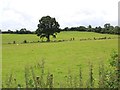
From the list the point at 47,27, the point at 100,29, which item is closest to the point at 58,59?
the point at 47,27

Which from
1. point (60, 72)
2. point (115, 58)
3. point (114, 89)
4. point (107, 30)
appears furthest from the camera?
point (107, 30)

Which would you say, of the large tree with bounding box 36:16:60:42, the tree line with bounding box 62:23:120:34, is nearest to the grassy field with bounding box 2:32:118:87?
the large tree with bounding box 36:16:60:42

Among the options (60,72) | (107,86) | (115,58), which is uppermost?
(115,58)

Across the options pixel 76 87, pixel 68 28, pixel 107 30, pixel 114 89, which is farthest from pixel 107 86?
pixel 68 28

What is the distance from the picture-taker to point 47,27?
3489 inches

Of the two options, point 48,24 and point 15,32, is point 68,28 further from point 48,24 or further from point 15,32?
point 48,24

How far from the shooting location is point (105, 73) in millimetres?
9844

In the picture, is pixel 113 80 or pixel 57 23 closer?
pixel 113 80

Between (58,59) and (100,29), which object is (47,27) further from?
(58,59)

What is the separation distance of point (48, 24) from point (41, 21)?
7.31 ft

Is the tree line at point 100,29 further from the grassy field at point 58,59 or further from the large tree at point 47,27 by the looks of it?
the grassy field at point 58,59

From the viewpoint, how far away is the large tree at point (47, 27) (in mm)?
87938

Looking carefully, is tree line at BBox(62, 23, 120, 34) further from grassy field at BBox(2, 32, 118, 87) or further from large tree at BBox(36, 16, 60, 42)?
grassy field at BBox(2, 32, 118, 87)

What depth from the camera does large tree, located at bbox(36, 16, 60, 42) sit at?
8794cm
